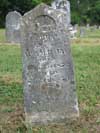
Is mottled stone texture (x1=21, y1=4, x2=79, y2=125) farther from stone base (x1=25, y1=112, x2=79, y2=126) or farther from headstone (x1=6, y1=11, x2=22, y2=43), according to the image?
headstone (x1=6, y1=11, x2=22, y2=43)

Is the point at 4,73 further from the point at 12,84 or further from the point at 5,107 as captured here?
the point at 5,107

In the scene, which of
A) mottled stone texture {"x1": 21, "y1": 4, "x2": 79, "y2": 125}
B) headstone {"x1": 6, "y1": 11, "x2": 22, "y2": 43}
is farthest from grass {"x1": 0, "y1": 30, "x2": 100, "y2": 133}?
headstone {"x1": 6, "y1": 11, "x2": 22, "y2": 43}

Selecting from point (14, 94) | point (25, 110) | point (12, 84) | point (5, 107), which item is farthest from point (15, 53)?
point (25, 110)

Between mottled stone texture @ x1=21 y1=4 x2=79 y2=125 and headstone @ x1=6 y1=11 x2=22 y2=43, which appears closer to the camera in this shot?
mottled stone texture @ x1=21 y1=4 x2=79 y2=125

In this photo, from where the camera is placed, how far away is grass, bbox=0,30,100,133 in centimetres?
640

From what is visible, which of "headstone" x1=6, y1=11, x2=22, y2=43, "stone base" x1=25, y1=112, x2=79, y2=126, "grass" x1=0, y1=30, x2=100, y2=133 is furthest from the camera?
"headstone" x1=6, y1=11, x2=22, y2=43

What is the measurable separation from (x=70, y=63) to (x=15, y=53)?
9447mm

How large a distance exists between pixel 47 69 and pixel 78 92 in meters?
2.25

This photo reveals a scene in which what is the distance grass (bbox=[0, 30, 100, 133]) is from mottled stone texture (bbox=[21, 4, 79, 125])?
20cm

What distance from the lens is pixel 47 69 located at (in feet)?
21.5

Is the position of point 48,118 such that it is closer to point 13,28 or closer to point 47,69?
point 47,69

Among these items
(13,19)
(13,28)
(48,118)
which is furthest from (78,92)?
(13,19)

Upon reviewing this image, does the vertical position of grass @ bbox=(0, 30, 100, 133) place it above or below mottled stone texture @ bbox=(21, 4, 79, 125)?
below

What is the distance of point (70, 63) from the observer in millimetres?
6523
